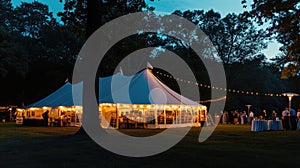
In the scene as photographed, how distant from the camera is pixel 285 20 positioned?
1095cm

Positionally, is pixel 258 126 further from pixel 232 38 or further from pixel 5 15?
pixel 5 15

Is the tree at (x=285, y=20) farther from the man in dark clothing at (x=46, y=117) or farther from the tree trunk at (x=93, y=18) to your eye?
the man in dark clothing at (x=46, y=117)

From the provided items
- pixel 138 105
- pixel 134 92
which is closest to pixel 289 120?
pixel 138 105

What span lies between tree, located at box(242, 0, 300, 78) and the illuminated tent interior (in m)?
8.35

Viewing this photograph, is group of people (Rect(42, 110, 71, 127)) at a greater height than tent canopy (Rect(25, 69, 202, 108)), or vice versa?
tent canopy (Rect(25, 69, 202, 108))

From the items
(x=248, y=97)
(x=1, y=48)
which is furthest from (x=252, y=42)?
(x=1, y=48)

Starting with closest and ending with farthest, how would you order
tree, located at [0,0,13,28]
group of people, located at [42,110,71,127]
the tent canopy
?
1. the tent canopy
2. group of people, located at [42,110,71,127]
3. tree, located at [0,0,13,28]

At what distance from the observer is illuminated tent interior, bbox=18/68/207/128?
1894 cm

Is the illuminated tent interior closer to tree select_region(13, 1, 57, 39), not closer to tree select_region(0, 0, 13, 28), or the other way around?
tree select_region(0, 0, 13, 28)

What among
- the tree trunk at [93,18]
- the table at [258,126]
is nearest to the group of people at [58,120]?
the tree trunk at [93,18]

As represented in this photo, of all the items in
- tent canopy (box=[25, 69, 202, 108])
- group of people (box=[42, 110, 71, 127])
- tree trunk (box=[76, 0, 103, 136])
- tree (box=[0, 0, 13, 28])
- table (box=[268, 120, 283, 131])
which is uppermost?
tree (box=[0, 0, 13, 28])

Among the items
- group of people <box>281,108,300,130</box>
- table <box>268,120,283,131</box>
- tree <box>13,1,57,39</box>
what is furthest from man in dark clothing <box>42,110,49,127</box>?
tree <box>13,1,57,39</box>

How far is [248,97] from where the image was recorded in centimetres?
3759

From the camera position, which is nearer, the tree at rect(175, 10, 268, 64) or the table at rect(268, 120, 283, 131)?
the table at rect(268, 120, 283, 131)
